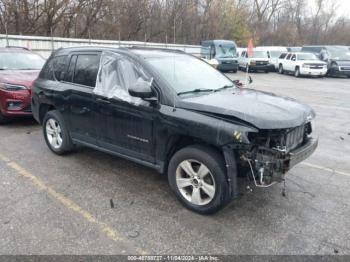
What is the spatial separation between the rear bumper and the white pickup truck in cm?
1909

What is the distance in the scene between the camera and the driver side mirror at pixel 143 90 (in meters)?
3.62

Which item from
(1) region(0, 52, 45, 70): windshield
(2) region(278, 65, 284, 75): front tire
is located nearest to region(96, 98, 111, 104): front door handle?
(1) region(0, 52, 45, 70): windshield

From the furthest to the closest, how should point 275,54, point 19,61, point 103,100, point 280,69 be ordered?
1. point 275,54
2. point 280,69
3. point 19,61
4. point 103,100

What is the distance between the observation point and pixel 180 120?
349cm

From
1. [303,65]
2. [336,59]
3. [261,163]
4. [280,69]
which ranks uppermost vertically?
[336,59]

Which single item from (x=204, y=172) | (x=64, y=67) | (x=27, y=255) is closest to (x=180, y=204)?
(x=204, y=172)

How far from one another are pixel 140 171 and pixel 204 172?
4.87 ft

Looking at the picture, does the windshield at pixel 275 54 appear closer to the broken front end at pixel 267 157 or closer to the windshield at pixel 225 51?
the windshield at pixel 225 51

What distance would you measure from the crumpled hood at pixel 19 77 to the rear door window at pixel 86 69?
2.65 meters

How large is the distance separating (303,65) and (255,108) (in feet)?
65.6

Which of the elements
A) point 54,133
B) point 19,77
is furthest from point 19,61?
point 54,133

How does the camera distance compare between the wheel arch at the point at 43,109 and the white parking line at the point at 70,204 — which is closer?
the white parking line at the point at 70,204

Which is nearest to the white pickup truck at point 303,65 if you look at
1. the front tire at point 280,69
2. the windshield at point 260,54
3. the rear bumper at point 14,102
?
the front tire at point 280,69

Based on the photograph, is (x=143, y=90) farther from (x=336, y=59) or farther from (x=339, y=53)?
(x=339, y=53)
